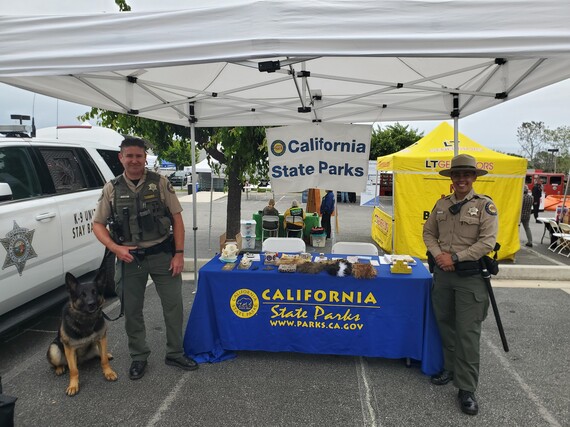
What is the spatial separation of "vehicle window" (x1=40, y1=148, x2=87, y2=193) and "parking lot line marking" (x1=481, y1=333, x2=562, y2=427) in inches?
191

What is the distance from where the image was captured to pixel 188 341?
3.46 m

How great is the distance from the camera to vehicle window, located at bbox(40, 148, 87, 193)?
3.94 meters

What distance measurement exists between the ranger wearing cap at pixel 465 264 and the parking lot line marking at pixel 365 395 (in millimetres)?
675

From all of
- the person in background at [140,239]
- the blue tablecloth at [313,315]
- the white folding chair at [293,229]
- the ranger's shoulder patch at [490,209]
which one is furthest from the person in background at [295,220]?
the ranger's shoulder patch at [490,209]

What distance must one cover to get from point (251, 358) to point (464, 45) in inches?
120

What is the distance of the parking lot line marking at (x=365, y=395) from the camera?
8.73ft

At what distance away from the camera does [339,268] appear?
3.35 m

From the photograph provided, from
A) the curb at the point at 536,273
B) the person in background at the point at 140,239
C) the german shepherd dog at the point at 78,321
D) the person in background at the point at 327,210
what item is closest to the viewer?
the german shepherd dog at the point at 78,321

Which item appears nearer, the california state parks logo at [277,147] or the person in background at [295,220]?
the california state parks logo at [277,147]

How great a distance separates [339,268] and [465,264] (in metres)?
1.06

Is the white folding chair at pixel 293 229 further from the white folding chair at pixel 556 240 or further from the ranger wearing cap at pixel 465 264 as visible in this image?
the ranger wearing cap at pixel 465 264

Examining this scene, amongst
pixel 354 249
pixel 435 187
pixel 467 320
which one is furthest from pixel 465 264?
pixel 435 187

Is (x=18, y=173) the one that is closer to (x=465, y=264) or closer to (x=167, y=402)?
(x=167, y=402)

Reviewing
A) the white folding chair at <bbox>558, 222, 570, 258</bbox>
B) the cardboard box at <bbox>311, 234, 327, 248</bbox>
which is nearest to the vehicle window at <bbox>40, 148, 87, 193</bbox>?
the cardboard box at <bbox>311, 234, 327, 248</bbox>
